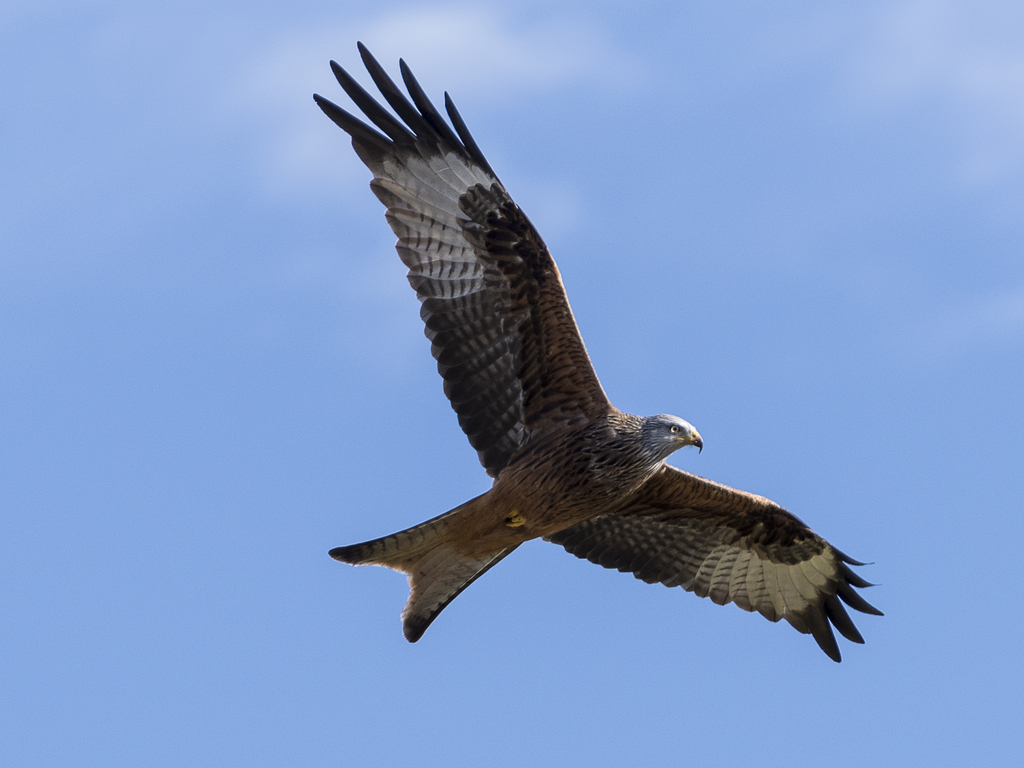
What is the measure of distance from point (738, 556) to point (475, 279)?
3301mm

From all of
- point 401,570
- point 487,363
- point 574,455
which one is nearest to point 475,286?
point 487,363

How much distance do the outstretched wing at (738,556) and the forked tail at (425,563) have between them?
1.32 m

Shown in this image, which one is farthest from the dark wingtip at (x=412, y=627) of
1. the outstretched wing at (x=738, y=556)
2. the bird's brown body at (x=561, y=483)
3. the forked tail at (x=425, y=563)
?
the outstretched wing at (x=738, y=556)

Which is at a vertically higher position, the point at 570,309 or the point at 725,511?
the point at 570,309

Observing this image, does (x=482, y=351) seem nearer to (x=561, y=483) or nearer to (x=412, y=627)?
(x=561, y=483)

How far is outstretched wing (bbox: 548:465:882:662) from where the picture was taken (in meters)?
11.8

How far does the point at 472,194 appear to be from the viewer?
10.6m

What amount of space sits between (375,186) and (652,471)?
279cm

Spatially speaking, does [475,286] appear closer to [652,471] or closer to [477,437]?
[477,437]

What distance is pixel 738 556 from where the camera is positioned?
39.5 feet

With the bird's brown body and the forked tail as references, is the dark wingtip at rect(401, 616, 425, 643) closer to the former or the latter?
the forked tail

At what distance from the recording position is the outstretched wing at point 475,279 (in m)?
10.5

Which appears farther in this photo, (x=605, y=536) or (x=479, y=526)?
(x=605, y=536)

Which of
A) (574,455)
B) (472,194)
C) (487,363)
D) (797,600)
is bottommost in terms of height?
(797,600)
